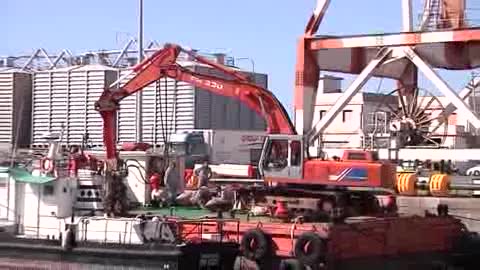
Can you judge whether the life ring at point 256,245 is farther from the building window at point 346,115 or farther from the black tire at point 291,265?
the building window at point 346,115

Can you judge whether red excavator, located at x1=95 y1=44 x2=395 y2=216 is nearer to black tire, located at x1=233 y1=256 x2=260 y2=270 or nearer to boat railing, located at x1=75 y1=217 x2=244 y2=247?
boat railing, located at x1=75 y1=217 x2=244 y2=247

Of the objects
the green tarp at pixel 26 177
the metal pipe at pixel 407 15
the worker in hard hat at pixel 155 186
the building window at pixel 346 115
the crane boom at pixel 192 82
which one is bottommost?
the worker in hard hat at pixel 155 186

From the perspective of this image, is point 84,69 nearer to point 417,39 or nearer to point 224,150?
point 224,150

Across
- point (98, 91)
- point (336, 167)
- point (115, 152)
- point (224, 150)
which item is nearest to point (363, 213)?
point (336, 167)

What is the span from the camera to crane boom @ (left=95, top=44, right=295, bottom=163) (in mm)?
25828

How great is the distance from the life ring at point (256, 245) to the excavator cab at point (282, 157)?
3.51m

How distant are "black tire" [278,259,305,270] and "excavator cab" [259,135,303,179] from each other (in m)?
3.73

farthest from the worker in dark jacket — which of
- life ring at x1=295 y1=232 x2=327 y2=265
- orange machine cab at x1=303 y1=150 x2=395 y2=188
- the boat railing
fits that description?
life ring at x1=295 y1=232 x2=327 y2=265

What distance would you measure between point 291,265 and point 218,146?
3402cm

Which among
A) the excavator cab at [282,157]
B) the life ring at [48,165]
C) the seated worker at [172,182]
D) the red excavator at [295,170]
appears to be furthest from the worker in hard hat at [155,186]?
the excavator cab at [282,157]

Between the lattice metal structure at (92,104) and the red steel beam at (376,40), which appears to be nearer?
the red steel beam at (376,40)

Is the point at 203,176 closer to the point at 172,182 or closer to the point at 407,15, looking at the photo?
the point at 172,182

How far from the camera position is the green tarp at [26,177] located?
22.6 meters

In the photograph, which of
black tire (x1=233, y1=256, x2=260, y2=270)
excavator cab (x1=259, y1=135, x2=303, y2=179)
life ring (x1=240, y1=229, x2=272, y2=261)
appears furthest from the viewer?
excavator cab (x1=259, y1=135, x2=303, y2=179)
